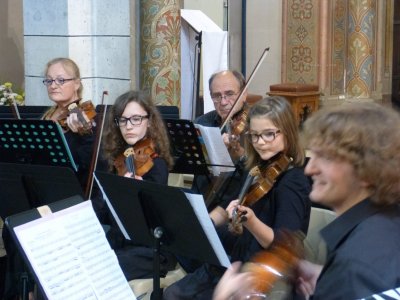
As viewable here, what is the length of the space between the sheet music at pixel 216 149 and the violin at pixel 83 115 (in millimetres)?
591

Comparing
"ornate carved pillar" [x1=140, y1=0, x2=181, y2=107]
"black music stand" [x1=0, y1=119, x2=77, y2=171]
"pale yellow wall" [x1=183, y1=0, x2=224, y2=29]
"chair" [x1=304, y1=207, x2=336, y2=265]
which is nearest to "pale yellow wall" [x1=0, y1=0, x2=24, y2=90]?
"ornate carved pillar" [x1=140, y1=0, x2=181, y2=107]

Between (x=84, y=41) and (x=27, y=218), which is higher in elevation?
(x=84, y=41)

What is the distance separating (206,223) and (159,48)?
305 cm

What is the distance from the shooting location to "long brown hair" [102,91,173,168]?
3635mm

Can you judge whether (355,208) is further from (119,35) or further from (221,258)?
(119,35)

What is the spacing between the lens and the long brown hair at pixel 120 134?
363cm

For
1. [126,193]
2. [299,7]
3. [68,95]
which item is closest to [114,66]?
[68,95]

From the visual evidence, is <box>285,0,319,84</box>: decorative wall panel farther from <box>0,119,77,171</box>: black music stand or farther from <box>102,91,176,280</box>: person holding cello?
<box>0,119,77,171</box>: black music stand

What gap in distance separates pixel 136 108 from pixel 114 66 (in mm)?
1807

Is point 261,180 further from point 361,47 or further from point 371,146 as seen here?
point 361,47

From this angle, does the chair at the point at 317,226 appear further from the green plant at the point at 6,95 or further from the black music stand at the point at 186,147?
the green plant at the point at 6,95

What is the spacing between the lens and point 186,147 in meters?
3.80

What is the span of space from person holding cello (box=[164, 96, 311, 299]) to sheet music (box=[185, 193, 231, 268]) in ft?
0.65

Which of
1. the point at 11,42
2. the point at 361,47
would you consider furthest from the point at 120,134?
the point at 361,47
